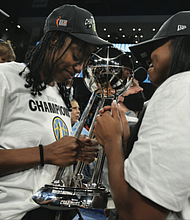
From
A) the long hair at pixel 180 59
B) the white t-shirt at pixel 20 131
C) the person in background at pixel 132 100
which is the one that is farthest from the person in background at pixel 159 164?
the person in background at pixel 132 100

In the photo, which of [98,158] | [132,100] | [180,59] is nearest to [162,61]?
[180,59]

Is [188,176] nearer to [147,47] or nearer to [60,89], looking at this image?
[147,47]

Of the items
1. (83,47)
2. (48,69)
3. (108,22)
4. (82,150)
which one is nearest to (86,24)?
(83,47)

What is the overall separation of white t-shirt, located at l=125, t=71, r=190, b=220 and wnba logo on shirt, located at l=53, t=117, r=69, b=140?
0.44 m

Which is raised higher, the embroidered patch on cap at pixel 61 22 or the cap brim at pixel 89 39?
the embroidered patch on cap at pixel 61 22

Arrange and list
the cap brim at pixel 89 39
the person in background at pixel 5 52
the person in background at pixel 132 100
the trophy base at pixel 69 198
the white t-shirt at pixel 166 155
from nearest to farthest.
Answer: the white t-shirt at pixel 166 155, the trophy base at pixel 69 198, the cap brim at pixel 89 39, the person in background at pixel 5 52, the person in background at pixel 132 100

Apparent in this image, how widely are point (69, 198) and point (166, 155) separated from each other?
1.01ft

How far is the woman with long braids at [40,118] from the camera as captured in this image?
27.8 inches

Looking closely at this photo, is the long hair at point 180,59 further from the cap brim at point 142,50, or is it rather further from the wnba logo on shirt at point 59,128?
the wnba logo on shirt at point 59,128

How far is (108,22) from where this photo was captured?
582 cm

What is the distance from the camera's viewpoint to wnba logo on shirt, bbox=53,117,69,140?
88 centimetres

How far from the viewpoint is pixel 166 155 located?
0.46 meters

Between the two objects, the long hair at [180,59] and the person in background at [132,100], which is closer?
the long hair at [180,59]

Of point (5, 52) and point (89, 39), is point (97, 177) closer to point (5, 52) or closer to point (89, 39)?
point (89, 39)
